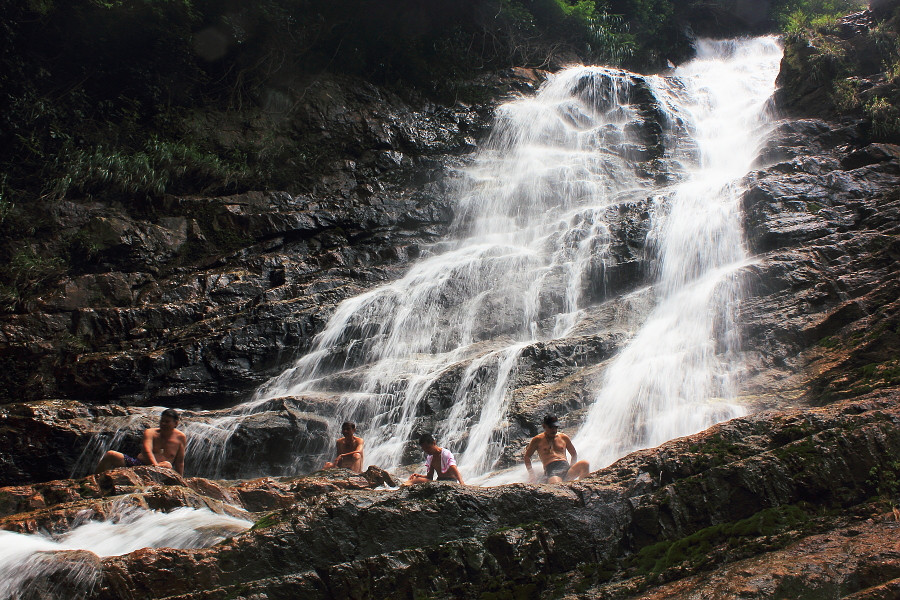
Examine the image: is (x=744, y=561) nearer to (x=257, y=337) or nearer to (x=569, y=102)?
(x=257, y=337)

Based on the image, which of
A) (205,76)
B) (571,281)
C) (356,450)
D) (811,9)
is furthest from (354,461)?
(811,9)

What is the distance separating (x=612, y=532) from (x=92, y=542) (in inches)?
151

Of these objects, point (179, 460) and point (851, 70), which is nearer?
point (179, 460)

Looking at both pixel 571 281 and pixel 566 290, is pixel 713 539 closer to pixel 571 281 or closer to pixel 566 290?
pixel 566 290

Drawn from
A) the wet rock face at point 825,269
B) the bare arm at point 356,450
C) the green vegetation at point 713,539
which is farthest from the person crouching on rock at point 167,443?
the wet rock face at point 825,269

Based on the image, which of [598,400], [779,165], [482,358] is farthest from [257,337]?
[779,165]

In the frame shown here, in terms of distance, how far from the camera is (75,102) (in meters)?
15.2

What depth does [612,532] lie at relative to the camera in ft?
14.0

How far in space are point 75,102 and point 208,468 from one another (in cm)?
1164

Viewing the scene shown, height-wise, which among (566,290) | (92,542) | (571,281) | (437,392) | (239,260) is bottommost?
(92,542)

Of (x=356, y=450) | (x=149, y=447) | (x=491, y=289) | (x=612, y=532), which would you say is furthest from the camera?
(x=491, y=289)

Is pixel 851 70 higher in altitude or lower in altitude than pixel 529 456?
higher

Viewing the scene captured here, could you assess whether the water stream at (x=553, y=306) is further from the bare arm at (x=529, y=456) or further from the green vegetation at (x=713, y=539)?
the green vegetation at (x=713, y=539)

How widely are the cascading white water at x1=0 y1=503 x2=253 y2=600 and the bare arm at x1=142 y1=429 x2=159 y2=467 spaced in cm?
233
